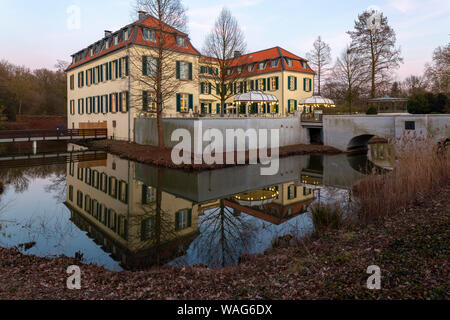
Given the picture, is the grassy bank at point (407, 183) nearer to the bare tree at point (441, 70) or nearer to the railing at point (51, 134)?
the bare tree at point (441, 70)

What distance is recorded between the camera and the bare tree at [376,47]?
82.3ft

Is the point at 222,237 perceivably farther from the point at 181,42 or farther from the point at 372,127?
the point at 181,42

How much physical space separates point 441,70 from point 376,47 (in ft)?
17.0

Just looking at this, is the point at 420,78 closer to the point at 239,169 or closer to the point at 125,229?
the point at 239,169

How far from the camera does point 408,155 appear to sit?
978 centimetres

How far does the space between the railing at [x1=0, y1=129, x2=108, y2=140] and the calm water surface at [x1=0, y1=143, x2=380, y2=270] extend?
5.47 m

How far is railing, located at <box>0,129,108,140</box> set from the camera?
23547 millimetres

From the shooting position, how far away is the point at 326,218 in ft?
25.0

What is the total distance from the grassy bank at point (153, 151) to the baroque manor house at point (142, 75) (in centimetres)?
156

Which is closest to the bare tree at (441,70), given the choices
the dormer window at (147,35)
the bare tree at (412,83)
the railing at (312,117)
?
the railing at (312,117)

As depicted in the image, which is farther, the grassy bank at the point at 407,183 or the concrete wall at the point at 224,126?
the concrete wall at the point at 224,126

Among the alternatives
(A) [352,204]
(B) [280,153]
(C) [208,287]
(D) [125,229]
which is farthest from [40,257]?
(B) [280,153]

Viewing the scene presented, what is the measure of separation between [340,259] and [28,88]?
50081 millimetres

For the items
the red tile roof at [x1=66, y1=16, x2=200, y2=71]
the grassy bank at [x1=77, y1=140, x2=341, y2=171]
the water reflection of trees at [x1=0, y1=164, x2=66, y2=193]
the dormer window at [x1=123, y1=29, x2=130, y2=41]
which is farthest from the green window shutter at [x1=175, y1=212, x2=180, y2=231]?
the dormer window at [x1=123, y1=29, x2=130, y2=41]
